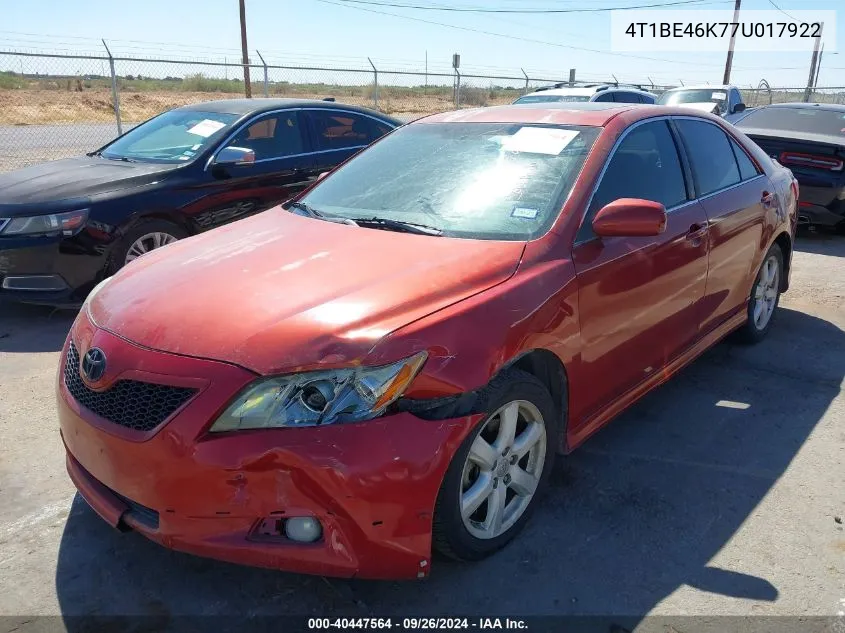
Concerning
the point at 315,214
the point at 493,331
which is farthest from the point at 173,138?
the point at 493,331

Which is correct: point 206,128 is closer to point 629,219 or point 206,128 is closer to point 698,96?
point 629,219

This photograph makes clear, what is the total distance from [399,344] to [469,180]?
129 cm

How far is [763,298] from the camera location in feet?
16.0

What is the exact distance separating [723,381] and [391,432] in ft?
9.63

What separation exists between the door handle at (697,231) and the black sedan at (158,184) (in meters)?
3.58

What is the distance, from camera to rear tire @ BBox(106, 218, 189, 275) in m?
5.31

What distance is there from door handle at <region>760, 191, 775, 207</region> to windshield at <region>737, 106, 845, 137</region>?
183 inches

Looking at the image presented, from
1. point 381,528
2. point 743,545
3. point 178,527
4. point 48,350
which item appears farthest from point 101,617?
point 48,350

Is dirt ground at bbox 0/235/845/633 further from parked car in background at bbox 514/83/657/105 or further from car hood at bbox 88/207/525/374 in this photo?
parked car in background at bbox 514/83/657/105

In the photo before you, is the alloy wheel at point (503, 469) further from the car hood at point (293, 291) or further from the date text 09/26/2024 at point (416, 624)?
the car hood at point (293, 291)

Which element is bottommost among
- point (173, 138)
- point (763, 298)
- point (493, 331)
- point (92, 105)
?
point (763, 298)

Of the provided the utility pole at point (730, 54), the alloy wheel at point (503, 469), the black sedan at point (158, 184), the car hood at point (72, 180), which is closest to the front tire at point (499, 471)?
the alloy wheel at point (503, 469)

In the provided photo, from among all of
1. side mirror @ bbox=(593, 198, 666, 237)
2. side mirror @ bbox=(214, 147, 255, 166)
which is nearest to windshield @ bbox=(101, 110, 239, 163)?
side mirror @ bbox=(214, 147, 255, 166)

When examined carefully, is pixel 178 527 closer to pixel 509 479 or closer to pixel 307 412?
pixel 307 412
